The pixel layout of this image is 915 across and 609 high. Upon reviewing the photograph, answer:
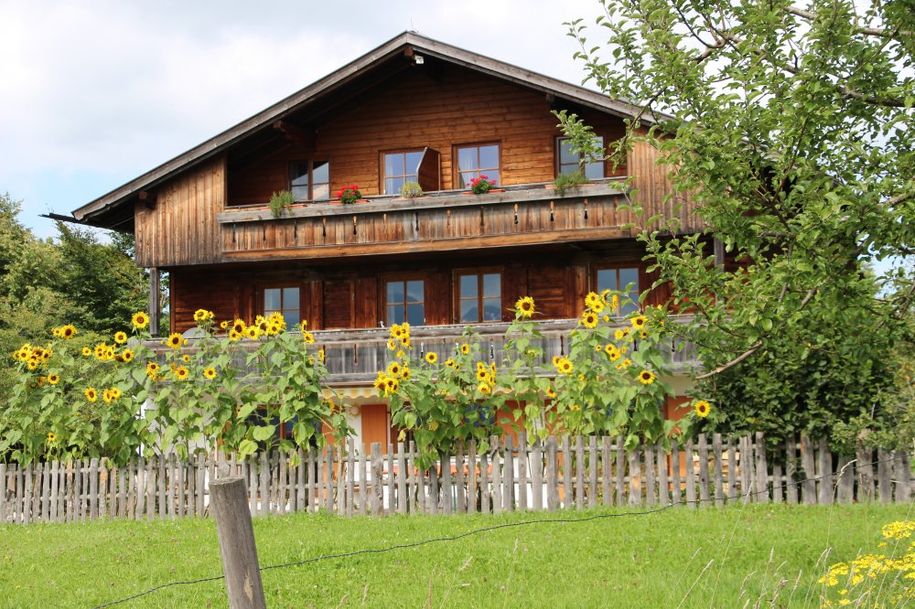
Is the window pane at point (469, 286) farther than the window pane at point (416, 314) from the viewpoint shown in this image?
No

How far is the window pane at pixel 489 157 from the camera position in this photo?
2311 cm

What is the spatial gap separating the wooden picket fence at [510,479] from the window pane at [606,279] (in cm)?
862

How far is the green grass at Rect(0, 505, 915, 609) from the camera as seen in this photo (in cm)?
786

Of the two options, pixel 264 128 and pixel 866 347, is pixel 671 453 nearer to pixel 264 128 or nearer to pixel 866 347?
pixel 866 347

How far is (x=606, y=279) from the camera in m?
22.4

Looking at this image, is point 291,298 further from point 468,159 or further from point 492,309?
point 468,159

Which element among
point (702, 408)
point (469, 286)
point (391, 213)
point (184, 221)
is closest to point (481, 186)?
point (391, 213)

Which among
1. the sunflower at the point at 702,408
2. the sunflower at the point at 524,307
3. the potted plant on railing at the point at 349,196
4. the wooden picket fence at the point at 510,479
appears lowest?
the wooden picket fence at the point at 510,479

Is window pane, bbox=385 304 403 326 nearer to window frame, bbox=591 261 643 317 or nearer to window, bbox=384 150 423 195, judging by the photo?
window, bbox=384 150 423 195

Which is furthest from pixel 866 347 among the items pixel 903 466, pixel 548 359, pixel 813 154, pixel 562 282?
pixel 562 282

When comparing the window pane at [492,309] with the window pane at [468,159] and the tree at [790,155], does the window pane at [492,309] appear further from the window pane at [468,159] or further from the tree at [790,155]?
the tree at [790,155]

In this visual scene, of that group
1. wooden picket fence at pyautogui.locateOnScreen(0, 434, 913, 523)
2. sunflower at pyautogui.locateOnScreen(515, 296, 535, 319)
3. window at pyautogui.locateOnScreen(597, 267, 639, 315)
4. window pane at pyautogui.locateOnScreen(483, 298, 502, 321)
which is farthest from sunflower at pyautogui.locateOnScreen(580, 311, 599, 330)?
window pane at pyautogui.locateOnScreen(483, 298, 502, 321)

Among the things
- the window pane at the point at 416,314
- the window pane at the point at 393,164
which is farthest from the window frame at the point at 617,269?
the window pane at the point at 393,164

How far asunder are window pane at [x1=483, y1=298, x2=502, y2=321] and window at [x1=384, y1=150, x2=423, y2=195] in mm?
2988
